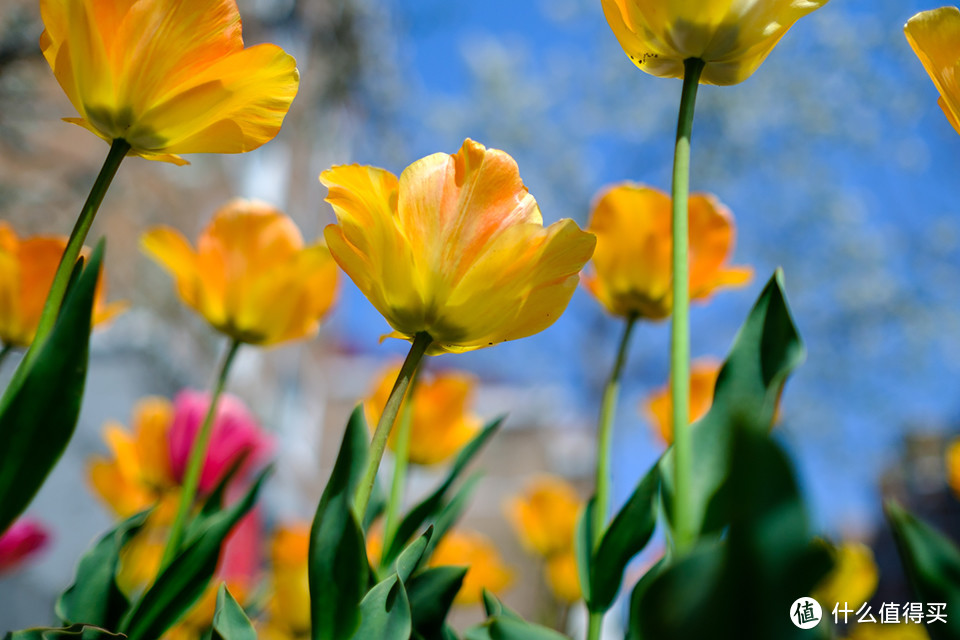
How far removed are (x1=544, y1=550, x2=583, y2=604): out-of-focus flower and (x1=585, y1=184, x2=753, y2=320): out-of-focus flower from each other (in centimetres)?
89

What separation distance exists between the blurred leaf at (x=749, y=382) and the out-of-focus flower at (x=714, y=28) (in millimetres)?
133

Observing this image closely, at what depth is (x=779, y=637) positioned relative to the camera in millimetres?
259

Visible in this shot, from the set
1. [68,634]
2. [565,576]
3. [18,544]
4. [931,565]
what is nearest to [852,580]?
[565,576]

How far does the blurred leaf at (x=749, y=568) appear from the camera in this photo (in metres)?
0.25

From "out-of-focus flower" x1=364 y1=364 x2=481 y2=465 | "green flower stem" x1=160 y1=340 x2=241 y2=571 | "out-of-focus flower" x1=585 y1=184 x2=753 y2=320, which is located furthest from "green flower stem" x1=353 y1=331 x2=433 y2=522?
"out-of-focus flower" x1=364 y1=364 x2=481 y2=465

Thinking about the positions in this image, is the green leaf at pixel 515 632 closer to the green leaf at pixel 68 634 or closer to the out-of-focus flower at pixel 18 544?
the green leaf at pixel 68 634

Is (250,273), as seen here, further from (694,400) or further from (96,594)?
(694,400)

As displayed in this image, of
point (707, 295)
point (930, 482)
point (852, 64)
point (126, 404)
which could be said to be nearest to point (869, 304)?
point (930, 482)

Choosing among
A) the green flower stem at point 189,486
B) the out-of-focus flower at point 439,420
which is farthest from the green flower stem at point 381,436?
the out-of-focus flower at point 439,420

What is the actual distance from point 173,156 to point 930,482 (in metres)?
10.4

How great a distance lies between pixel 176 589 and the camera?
1.58 ft

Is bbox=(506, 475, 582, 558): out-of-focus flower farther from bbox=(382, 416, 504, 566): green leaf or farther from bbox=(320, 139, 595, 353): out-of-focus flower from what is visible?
bbox=(320, 139, 595, 353): out-of-focus flower

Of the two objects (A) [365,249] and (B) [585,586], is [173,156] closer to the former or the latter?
(A) [365,249]

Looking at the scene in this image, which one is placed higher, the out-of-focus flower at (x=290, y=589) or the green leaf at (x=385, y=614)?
the out-of-focus flower at (x=290, y=589)
